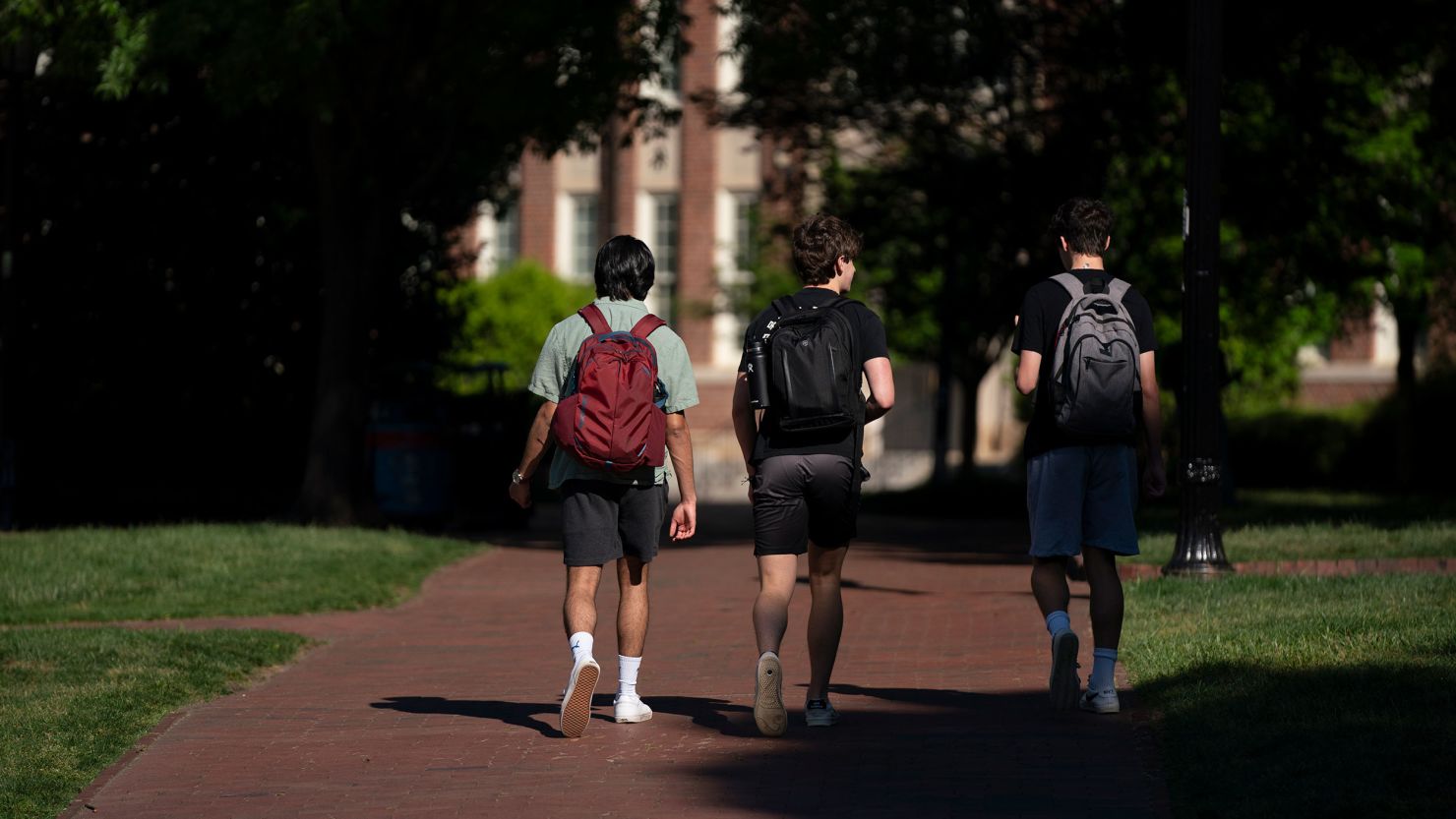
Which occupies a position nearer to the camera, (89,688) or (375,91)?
(89,688)

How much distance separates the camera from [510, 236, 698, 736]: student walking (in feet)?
23.7

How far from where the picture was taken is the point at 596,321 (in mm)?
7379

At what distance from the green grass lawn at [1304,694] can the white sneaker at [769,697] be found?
131 centimetres

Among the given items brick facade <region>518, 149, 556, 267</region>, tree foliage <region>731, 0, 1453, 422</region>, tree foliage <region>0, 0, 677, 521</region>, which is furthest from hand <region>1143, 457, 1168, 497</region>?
brick facade <region>518, 149, 556, 267</region>

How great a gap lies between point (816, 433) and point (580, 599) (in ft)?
3.49

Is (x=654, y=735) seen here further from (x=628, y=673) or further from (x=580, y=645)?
(x=580, y=645)

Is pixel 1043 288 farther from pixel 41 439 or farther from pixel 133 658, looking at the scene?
pixel 41 439

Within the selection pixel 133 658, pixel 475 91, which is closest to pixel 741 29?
pixel 475 91

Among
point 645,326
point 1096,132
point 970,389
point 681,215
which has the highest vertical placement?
point 681,215

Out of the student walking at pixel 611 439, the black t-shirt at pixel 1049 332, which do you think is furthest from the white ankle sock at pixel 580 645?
the black t-shirt at pixel 1049 332

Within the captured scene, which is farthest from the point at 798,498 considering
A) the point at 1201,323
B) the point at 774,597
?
the point at 1201,323

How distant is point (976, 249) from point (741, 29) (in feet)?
19.2

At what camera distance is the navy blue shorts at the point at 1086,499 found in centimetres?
748

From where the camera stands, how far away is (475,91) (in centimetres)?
1873
